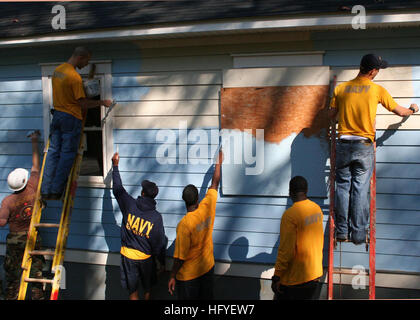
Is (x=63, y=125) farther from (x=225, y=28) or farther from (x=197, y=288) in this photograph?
(x=197, y=288)

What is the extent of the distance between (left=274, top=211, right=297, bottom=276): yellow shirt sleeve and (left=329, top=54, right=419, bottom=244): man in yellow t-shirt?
1.96 ft

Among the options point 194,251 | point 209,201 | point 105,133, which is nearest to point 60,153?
point 105,133

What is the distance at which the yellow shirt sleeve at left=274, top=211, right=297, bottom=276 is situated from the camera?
3.42 m

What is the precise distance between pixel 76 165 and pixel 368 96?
324 centimetres

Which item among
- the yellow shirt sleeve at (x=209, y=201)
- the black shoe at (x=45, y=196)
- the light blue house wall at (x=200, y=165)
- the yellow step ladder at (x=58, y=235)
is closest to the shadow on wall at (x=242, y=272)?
the light blue house wall at (x=200, y=165)

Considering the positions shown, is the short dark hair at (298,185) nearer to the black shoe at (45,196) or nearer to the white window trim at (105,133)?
the white window trim at (105,133)

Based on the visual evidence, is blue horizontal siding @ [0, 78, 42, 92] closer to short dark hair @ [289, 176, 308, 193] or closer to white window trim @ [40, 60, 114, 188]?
white window trim @ [40, 60, 114, 188]

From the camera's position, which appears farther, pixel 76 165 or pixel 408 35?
pixel 76 165

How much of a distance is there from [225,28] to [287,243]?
7.64ft

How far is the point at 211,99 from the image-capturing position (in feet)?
15.4

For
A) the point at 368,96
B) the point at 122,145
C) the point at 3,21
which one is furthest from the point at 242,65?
the point at 3,21
